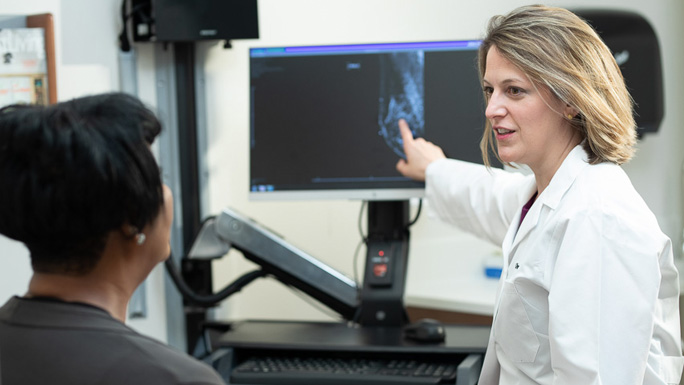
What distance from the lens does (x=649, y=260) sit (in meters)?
1.33

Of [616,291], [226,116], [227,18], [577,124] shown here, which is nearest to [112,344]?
[616,291]

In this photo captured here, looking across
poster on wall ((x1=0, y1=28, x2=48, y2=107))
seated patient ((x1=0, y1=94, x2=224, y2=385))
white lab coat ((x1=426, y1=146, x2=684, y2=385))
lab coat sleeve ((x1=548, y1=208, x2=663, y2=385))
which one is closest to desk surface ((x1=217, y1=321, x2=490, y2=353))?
white lab coat ((x1=426, y1=146, x2=684, y2=385))

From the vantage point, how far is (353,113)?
86.0 inches

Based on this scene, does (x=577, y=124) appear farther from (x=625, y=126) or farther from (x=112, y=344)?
(x=112, y=344)

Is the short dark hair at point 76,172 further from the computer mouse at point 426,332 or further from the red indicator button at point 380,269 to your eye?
the red indicator button at point 380,269

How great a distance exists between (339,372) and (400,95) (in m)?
0.74

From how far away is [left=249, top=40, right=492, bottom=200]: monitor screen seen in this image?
2.14 meters

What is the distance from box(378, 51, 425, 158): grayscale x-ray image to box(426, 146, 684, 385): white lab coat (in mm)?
589

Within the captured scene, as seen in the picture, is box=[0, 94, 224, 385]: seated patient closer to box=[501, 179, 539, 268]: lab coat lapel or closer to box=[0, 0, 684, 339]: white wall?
box=[501, 179, 539, 268]: lab coat lapel

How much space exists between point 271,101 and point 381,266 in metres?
0.53

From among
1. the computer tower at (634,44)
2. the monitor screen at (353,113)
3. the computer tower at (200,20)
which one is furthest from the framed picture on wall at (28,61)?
the computer tower at (634,44)

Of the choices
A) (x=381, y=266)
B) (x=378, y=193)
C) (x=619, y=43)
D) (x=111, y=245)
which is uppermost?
(x=619, y=43)

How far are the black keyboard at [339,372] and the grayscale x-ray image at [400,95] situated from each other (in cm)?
56

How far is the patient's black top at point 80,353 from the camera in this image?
2.95 feet
